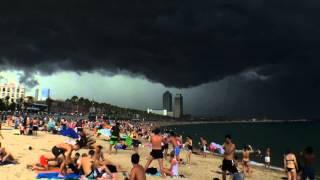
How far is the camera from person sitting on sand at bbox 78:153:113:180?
1159 cm

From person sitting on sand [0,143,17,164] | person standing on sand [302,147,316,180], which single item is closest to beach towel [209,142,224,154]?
person standing on sand [302,147,316,180]

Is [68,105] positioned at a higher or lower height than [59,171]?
higher

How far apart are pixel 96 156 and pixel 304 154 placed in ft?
22.9

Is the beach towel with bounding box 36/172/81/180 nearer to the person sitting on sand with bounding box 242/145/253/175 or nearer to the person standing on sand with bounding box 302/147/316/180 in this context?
the person standing on sand with bounding box 302/147/316/180

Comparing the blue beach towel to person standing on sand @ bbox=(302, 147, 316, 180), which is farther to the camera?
person standing on sand @ bbox=(302, 147, 316, 180)

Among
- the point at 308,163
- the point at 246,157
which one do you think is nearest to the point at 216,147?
the point at 246,157

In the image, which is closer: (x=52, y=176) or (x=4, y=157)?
(x=52, y=176)

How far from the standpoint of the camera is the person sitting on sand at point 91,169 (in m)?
11.6

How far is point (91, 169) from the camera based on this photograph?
11883 mm

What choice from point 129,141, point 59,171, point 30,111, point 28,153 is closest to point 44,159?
point 59,171

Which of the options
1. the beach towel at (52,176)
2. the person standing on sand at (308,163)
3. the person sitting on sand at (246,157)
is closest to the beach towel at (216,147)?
the person sitting on sand at (246,157)

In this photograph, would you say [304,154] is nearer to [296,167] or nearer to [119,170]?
[296,167]

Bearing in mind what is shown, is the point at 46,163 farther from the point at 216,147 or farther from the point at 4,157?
the point at 216,147

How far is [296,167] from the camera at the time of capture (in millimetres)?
14164
